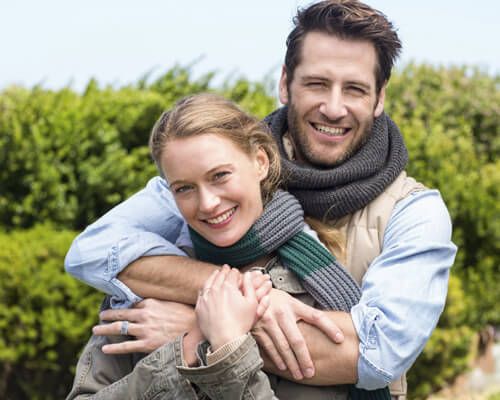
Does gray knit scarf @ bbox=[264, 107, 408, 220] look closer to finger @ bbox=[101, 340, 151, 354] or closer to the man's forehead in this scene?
the man's forehead

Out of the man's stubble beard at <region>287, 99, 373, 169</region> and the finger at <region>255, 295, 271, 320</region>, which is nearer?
the finger at <region>255, 295, 271, 320</region>

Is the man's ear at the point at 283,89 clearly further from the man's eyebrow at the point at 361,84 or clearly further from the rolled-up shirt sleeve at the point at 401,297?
the rolled-up shirt sleeve at the point at 401,297

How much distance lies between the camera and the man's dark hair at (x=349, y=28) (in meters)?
3.17

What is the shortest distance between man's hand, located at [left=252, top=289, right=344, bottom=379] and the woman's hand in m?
0.05

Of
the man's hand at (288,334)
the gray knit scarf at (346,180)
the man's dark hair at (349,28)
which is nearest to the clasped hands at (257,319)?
the man's hand at (288,334)

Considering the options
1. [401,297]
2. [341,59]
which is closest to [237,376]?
[401,297]

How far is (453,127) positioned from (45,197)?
5.26 meters

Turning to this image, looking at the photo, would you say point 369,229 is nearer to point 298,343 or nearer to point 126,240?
point 298,343

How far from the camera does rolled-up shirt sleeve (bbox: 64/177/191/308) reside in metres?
3.07

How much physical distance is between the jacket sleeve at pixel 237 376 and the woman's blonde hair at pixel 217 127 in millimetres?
635

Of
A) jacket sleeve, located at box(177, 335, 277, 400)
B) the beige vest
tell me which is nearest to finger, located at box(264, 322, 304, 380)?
jacket sleeve, located at box(177, 335, 277, 400)

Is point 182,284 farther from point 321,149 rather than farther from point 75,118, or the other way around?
point 75,118

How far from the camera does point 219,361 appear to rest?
103 inches

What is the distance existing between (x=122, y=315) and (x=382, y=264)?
95cm
